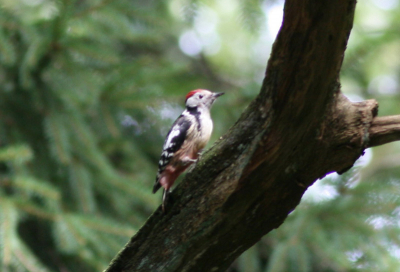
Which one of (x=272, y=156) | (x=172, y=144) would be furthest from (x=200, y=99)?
(x=272, y=156)

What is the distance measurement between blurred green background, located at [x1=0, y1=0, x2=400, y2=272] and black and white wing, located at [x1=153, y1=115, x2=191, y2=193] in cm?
91

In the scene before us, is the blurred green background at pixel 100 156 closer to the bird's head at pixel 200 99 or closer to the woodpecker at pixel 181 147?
the bird's head at pixel 200 99

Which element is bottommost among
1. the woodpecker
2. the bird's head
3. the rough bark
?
the rough bark

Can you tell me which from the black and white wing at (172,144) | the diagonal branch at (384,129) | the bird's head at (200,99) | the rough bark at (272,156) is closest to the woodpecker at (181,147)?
the black and white wing at (172,144)

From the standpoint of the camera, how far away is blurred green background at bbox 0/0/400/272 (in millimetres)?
3266

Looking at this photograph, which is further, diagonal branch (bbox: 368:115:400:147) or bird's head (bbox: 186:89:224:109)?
bird's head (bbox: 186:89:224:109)

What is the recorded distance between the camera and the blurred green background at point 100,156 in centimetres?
327

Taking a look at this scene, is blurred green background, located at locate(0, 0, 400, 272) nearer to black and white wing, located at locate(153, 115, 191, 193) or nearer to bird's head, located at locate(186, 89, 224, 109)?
bird's head, located at locate(186, 89, 224, 109)

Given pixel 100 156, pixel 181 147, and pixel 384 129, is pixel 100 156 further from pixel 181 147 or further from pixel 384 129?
pixel 384 129

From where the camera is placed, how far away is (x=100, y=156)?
3.66m

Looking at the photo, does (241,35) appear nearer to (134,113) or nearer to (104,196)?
(134,113)

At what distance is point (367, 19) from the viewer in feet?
23.6

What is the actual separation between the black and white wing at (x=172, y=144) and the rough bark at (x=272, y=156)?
629 mm

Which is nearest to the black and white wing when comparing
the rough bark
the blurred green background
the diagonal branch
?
the rough bark
